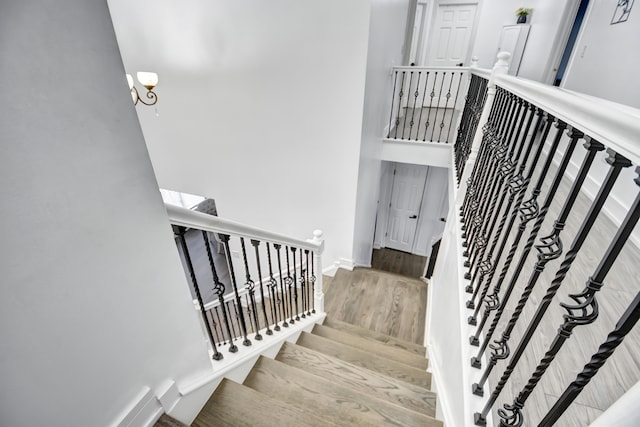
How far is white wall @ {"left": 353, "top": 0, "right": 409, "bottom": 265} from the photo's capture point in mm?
3094

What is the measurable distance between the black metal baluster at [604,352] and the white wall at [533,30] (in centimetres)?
515

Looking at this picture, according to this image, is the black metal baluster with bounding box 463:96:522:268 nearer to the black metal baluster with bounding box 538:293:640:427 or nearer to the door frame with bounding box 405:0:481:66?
the black metal baluster with bounding box 538:293:640:427

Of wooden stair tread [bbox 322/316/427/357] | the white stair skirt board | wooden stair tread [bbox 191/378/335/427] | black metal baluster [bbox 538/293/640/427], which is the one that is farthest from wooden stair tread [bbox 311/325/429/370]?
black metal baluster [bbox 538/293/640/427]

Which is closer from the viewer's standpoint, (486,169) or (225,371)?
(225,371)

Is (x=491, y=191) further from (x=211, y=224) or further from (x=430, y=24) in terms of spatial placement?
(x=430, y=24)

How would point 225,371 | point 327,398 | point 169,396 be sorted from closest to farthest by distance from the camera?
point 169,396 < point 225,371 < point 327,398

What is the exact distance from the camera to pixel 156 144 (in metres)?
4.39

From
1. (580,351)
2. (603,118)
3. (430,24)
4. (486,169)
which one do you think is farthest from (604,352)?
(430,24)

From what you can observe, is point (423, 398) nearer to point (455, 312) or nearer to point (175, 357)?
point (455, 312)

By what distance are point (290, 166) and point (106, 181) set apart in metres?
3.02

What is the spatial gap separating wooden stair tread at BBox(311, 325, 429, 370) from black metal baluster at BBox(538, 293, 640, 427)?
6.10ft

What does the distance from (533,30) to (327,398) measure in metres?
6.53

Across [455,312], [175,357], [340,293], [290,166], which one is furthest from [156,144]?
[455,312]

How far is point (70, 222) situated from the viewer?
0.69 metres
